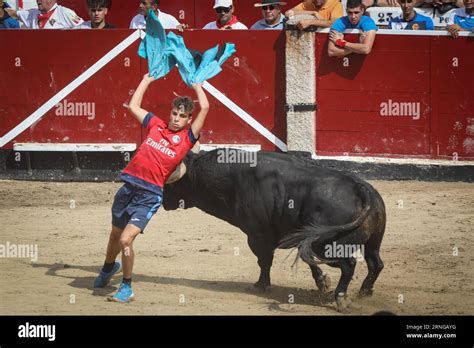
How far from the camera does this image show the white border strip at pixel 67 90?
11891 millimetres

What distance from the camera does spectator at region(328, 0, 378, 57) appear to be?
11.3 metres

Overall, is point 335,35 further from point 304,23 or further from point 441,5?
point 441,5

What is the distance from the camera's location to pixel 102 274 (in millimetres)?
7746

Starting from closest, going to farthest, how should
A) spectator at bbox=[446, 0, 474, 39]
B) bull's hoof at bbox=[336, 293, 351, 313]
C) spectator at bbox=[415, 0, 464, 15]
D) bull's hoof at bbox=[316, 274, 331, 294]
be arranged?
1. bull's hoof at bbox=[336, 293, 351, 313]
2. bull's hoof at bbox=[316, 274, 331, 294]
3. spectator at bbox=[446, 0, 474, 39]
4. spectator at bbox=[415, 0, 464, 15]

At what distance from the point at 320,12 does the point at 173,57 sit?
179 inches

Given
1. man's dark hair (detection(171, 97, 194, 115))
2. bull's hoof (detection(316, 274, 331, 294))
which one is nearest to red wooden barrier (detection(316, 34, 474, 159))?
bull's hoof (detection(316, 274, 331, 294))

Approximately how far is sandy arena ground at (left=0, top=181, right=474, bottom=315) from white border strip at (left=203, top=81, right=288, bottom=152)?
1281 mm

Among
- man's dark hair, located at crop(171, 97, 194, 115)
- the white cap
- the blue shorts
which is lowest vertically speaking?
the blue shorts

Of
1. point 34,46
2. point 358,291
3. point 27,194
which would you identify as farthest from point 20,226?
point 358,291

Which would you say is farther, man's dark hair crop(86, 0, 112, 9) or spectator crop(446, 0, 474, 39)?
man's dark hair crop(86, 0, 112, 9)

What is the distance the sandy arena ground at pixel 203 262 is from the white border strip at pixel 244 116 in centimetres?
128

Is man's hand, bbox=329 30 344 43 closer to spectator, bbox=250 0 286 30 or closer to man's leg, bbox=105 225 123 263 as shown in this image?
spectator, bbox=250 0 286 30

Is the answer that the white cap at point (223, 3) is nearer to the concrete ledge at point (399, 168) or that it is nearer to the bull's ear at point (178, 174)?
the concrete ledge at point (399, 168)

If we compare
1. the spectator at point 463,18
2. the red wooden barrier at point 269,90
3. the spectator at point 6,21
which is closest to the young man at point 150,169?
the red wooden barrier at point 269,90
